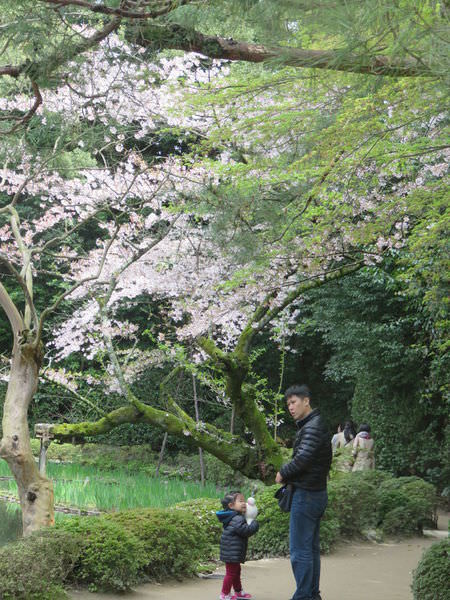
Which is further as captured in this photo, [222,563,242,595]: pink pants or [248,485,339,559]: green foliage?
[248,485,339,559]: green foliage

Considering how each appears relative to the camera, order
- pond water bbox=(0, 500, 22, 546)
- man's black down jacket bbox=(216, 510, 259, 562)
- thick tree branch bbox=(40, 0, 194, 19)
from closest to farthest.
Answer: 1. thick tree branch bbox=(40, 0, 194, 19)
2. man's black down jacket bbox=(216, 510, 259, 562)
3. pond water bbox=(0, 500, 22, 546)

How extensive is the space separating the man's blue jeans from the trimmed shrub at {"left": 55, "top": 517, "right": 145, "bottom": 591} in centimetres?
153

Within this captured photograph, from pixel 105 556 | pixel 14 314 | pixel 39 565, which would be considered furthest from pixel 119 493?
pixel 39 565

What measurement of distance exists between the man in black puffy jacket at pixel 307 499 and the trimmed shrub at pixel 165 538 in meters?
1.69

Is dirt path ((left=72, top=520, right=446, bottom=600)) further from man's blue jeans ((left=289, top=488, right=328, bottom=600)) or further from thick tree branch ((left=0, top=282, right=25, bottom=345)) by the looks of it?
thick tree branch ((left=0, top=282, right=25, bottom=345))

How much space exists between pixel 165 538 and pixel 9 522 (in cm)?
482

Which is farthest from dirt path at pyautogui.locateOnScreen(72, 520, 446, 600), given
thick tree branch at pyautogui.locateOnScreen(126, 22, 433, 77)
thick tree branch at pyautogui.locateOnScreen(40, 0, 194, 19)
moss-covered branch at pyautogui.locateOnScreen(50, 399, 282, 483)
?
thick tree branch at pyautogui.locateOnScreen(40, 0, 194, 19)

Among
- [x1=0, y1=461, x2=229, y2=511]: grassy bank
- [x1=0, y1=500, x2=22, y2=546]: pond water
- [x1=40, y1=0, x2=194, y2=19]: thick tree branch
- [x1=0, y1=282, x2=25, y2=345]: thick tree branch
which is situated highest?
[x1=40, y1=0, x2=194, y2=19]: thick tree branch

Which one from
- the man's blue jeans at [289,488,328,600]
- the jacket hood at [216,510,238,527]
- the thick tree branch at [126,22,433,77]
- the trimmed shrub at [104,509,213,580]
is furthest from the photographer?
the trimmed shrub at [104,509,213,580]

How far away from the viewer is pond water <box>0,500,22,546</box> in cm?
889

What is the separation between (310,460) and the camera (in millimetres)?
4320

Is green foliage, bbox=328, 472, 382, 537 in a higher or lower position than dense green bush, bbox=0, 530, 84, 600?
higher

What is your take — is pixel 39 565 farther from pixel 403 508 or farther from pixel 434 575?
pixel 403 508

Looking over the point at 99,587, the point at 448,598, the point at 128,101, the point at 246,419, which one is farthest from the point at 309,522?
the point at 128,101
